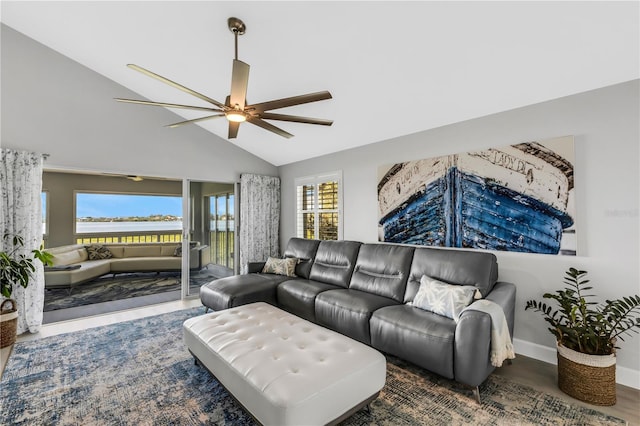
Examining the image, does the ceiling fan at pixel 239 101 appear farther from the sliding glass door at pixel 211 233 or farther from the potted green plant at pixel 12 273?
the sliding glass door at pixel 211 233

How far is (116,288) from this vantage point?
5.30 metres

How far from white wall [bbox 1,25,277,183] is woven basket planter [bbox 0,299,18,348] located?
65.6 inches

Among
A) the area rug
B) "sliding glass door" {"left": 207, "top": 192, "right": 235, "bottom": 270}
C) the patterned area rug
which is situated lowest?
the patterned area rug

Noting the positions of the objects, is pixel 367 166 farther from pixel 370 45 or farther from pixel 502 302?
pixel 502 302

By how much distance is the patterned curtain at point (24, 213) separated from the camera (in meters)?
3.19

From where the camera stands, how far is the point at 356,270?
352 cm

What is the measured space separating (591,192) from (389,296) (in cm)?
194

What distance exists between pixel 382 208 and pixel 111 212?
6.78 meters

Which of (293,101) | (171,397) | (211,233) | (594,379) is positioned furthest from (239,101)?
(211,233)

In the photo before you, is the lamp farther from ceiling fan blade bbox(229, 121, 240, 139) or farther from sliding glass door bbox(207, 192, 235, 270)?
sliding glass door bbox(207, 192, 235, 270)

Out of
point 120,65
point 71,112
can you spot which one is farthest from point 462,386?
point 71,112

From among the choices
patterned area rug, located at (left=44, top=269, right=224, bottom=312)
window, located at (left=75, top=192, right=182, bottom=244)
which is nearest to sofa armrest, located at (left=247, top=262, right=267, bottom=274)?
patterned area rug, located at (left=44, top=269, right=224, bottom=312)

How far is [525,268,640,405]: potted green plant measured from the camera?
1974 millimetres

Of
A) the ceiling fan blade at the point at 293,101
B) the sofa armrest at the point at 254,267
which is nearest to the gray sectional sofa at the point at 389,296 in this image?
the sofa armrest at the point at 254,267
